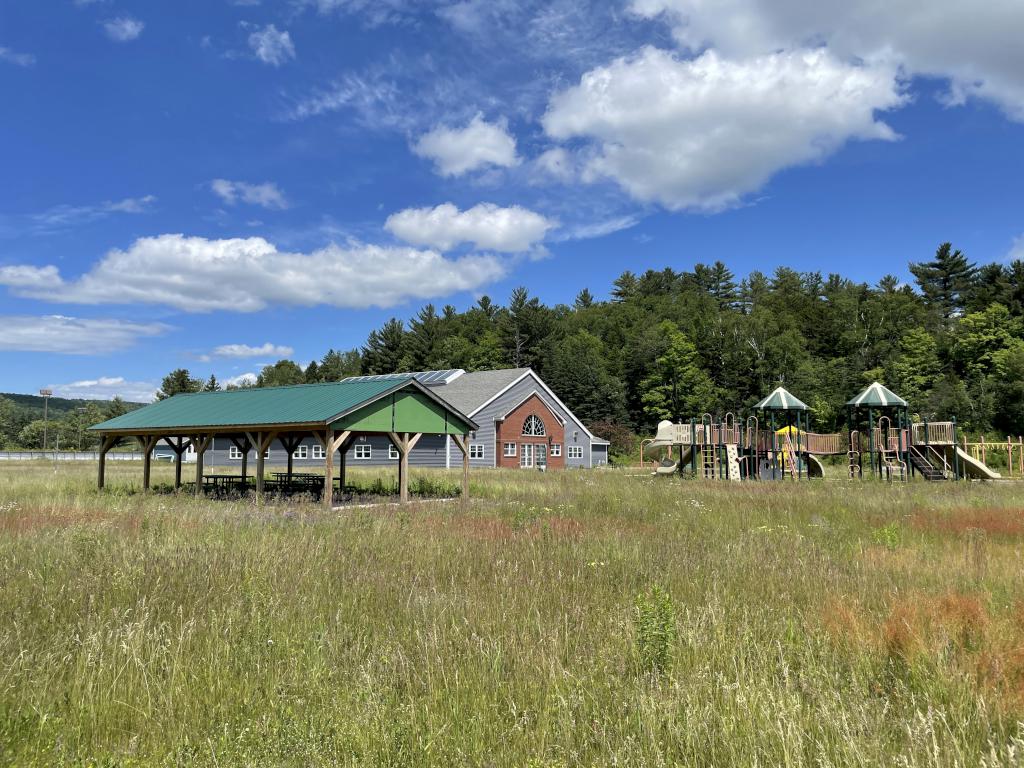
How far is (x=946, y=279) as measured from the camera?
82.3 metres

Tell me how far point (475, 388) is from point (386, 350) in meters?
40.7

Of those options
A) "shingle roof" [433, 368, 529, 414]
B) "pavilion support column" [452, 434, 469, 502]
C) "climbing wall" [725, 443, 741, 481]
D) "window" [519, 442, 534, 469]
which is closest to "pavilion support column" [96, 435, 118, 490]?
"pavilion support column" [452, 434, 469, 502]

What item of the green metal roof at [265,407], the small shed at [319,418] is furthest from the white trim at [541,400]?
the green metal roof at [265,407]

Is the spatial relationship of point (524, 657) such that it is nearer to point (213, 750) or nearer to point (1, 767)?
point (213, 750)

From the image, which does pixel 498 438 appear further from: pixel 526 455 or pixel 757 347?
pixel 757 347

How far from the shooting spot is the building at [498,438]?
159ft

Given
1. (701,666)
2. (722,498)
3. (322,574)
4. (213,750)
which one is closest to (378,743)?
(213,750)

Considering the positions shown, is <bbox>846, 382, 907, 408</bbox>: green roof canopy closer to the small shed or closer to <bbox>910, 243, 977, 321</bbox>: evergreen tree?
the small shed

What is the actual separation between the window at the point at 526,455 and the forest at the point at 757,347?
1750cm

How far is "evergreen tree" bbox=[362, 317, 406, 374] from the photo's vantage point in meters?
89.0

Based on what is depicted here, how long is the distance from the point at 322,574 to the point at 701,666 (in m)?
4.53

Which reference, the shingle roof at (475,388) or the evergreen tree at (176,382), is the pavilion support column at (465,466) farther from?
the evergreen tree at (176,382)

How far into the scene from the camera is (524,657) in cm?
516

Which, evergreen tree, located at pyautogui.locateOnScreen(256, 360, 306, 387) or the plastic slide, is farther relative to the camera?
evergreen tree, located at pyautogui.locateOnScreen(256, 360, 306, 387)
